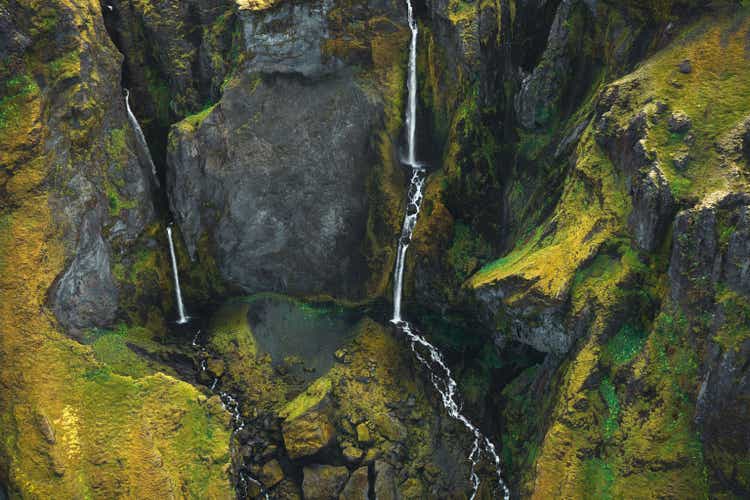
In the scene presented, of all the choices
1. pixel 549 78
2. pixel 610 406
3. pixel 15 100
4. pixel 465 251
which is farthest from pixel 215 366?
pixel 549 78

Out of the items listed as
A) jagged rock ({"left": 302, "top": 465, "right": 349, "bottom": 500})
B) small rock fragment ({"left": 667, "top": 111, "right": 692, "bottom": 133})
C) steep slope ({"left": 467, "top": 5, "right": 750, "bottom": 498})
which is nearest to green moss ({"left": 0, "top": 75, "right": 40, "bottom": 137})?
jagged rock ({"left": 302, "top": 465, "right": 349, "bottom": 500})

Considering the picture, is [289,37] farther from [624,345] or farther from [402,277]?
[624,345]

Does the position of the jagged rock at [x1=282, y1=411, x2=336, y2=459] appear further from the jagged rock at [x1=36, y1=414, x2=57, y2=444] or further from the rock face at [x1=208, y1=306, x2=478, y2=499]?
the jagged rock at [x1=36, y1=414, x2=57, y2=444]

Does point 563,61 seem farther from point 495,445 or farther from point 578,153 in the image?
point 495,445

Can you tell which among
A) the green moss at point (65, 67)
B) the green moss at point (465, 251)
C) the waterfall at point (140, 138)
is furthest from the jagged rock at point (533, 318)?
the green moss at point (65, 67)

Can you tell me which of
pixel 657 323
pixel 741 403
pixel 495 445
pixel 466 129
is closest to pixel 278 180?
pixel 466 129
